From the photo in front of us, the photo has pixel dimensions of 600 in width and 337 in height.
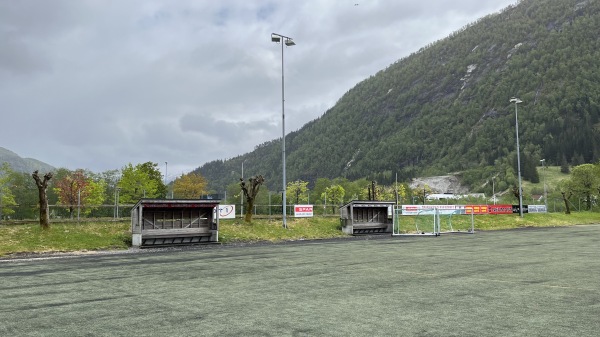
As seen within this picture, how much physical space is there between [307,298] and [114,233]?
955 inches

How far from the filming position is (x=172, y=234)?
31.5 m

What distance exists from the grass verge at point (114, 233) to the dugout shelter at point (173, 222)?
3.92 feet

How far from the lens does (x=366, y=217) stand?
4591 centimetres

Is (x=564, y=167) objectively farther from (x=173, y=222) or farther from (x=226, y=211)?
(x=173, y=222)

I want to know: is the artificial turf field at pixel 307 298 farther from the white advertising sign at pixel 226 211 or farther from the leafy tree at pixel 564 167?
the leafy tree at pixel 564 167

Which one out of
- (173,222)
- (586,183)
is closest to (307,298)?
(173,222)

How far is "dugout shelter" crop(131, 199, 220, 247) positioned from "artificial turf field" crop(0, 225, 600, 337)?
36.0 feet

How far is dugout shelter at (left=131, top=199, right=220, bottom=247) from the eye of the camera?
99.0ft

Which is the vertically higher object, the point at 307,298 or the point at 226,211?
the point at 226,211

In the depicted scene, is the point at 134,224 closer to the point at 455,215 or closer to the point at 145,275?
the point at 145,275

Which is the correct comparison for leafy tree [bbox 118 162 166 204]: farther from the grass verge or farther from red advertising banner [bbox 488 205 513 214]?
red advertising banner [bbox 488 205 513 214]

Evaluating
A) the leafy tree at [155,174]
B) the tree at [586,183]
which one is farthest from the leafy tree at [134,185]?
the tree at [586,183]

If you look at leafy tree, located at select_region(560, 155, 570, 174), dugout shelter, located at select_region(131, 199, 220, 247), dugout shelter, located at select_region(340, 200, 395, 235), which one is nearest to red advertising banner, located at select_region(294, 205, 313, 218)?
dugout shelter, located at select_region(340, 200, 395, 235)

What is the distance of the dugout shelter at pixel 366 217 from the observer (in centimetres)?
4288
